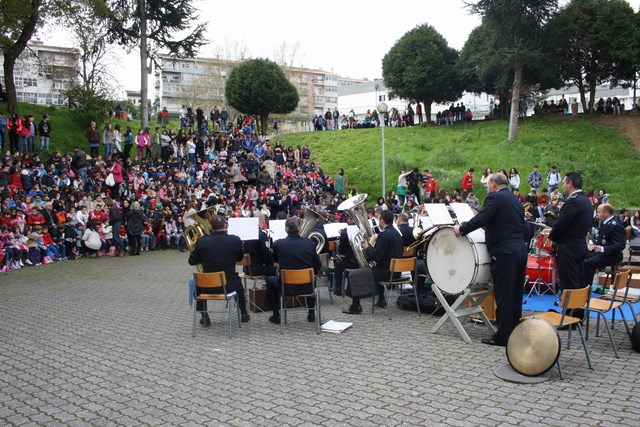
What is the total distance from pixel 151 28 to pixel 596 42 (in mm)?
24832

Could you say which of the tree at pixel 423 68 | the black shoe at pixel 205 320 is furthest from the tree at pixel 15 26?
the tree at pixel 423 68

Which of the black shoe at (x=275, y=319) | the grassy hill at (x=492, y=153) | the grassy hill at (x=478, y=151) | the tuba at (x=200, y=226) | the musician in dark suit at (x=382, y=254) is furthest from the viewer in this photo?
the grassy hill at (x=492, y=153)

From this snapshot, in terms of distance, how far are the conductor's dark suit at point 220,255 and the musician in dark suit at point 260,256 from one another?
0.88m

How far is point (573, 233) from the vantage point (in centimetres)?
731

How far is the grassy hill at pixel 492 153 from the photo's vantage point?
25.9 m

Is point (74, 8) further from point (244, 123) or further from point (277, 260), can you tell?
point (277, 260)

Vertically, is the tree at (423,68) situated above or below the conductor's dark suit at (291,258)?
above

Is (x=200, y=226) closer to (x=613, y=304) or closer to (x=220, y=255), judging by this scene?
(x=220, y=255)


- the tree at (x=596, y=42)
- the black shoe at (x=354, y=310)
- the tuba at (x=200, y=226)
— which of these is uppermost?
the tree at (x=596, y=42)

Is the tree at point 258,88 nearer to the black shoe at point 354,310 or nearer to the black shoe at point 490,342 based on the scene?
the black shoe at point 354,310

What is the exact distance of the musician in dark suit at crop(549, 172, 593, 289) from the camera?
284 inches

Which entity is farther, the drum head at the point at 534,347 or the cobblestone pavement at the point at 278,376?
the drum head at the point at 534,347

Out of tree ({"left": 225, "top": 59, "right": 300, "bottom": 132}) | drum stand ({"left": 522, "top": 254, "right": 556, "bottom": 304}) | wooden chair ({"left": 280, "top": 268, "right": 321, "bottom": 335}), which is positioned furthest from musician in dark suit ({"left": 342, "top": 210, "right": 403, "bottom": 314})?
tree ({"left": 225, "top": 59, "right": 300, "bottom": 132})

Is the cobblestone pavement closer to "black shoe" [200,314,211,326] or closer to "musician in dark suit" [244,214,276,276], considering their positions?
"black shoe" [200,314,211,326]
